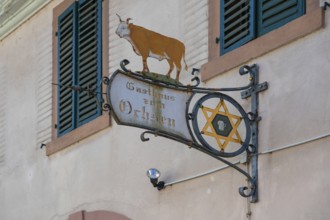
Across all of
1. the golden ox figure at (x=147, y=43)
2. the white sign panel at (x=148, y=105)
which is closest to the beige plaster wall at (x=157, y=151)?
the golden ox figure at (x=147, y=43)

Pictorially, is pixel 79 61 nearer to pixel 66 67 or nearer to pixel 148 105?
pixel 66 67

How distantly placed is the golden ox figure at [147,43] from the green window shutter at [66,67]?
292 centimetres

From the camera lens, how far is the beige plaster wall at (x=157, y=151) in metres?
7.99

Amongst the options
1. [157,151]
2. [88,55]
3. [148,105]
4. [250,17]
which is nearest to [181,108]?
[148,105]

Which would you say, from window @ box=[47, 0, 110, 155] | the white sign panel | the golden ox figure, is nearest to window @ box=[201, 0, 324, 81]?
the golden ox figure

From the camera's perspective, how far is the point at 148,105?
7.97m

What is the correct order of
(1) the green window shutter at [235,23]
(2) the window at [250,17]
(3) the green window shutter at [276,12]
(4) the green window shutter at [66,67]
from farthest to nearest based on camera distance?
(4) the green window shutter at [66,67] < (1) the green window shutter at [235,23] < (2) the window at [250,17] < (3) the green window shutter at [276,12]

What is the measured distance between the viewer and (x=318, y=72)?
796cm

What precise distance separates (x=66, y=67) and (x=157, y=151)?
102 inches

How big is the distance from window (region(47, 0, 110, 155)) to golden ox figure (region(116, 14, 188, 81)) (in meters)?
1.99

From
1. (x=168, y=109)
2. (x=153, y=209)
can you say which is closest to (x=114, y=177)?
(x=153, y=209)

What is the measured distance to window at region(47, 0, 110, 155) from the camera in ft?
37.0

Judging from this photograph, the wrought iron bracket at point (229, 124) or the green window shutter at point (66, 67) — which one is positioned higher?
the green window shutter at point (66, 67)

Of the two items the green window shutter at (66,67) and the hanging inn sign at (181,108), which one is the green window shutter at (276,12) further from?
the green window shutter at (66,67)
